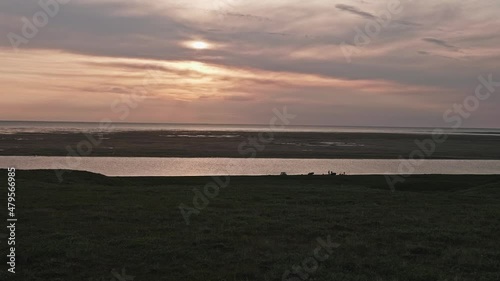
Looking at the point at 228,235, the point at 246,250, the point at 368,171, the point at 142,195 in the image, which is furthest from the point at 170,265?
the point at 368,171

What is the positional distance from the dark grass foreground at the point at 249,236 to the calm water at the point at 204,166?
105 feet

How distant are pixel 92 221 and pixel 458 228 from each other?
18.0 metres

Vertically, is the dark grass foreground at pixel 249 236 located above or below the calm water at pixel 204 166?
below

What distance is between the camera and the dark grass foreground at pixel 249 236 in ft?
45.7

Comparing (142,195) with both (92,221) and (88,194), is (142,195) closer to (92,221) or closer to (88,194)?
(88,194)

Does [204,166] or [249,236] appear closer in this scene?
[249,236]

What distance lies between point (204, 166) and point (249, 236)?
5390 centimetres

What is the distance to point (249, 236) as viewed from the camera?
1853cm

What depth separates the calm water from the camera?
64062 mm

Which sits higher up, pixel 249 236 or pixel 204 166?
pixel 204 166

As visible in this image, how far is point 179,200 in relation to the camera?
28297mm

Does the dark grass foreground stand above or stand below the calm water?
below

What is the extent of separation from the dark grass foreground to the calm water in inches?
1260

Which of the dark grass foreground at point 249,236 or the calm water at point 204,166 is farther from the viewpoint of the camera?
the calm water at point 204,166
